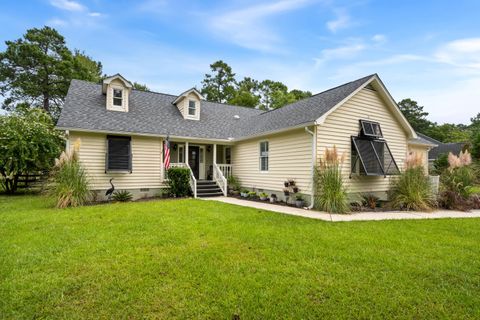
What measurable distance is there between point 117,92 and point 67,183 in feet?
19.1

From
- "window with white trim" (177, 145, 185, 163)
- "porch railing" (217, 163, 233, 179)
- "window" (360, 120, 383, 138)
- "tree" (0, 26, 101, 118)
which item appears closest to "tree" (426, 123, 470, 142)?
"window" (360, 120, 383, 138)

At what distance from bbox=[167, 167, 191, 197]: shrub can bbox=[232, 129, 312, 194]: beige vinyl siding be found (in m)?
3.20

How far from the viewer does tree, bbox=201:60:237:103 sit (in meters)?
34.0

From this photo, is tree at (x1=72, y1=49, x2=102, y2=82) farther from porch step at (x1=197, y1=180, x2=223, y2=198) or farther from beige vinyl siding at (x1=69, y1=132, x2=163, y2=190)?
porch step at (x1=197, y1=180, x2=223, y2=198)

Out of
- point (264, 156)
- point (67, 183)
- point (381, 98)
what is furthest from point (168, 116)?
point (381, 98)

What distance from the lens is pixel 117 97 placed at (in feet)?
40.9

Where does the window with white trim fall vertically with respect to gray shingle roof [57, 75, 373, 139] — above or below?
below

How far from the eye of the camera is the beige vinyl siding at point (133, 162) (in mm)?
10508

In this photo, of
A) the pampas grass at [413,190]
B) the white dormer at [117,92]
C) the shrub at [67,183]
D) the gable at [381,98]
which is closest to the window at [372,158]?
the pampas grass at [413,190]

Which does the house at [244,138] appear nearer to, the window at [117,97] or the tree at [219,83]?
the window at [117,97]

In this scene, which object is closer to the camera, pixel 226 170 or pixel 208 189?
pixel 208 189

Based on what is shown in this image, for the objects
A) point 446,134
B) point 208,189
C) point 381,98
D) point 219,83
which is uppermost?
point 219,83

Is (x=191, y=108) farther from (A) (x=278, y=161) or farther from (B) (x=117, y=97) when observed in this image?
(A) (x=278, y=161)

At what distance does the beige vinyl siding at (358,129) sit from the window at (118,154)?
835 centimetres
